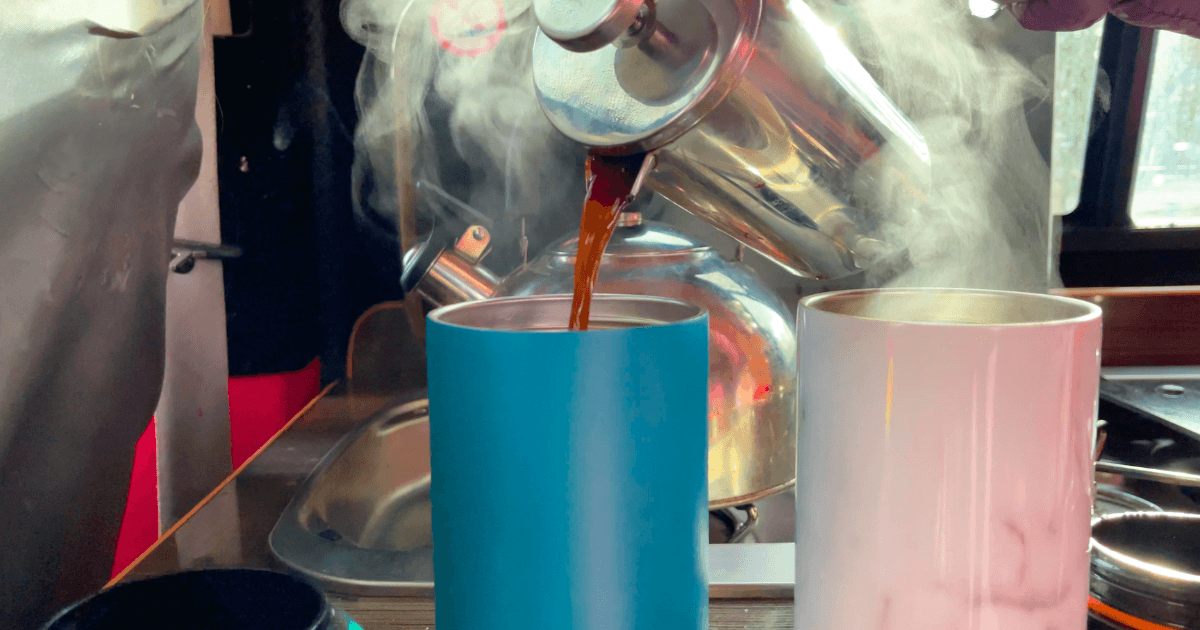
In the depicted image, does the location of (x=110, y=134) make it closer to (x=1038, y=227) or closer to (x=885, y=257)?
(x=885, y=257)

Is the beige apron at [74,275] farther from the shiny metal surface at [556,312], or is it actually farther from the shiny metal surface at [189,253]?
the shiny metal surface at [556,312]

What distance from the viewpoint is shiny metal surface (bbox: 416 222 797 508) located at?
605 millimetres

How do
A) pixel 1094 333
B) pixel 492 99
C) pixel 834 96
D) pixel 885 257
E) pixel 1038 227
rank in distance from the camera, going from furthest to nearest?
pixel 492 99 < pixel 1038 227 < pixel 885 257 < pixel 834 96 < pixel 1094 333

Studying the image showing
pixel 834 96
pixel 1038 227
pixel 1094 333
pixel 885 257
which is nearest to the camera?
Answer: pixel 1094 333

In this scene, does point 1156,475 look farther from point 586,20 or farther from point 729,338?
point 586,20

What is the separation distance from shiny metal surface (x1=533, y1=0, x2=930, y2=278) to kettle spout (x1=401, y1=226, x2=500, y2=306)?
0.26 metres

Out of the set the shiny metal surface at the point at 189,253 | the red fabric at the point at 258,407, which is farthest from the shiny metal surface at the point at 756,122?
the red fabric at the point at 258,407

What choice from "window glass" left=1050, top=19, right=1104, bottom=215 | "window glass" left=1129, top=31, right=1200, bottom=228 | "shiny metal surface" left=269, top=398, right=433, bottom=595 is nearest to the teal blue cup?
"shiny metal surface" left=269, top=398, right=433, bottom=595

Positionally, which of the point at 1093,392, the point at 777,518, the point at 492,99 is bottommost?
the point at 777,518

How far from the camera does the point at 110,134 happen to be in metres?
0.65

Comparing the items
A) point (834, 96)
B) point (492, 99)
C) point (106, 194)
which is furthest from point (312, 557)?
point (492, 99)

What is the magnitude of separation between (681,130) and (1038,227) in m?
0.68

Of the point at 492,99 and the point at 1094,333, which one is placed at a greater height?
the point at 492,99

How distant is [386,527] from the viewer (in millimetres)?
729
